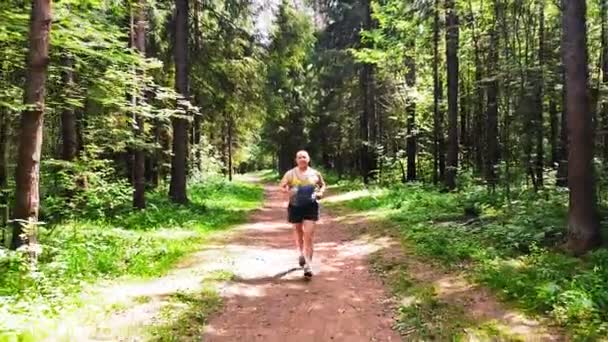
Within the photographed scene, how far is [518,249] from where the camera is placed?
31.9ft

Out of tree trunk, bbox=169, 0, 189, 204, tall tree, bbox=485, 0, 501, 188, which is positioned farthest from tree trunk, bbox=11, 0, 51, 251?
tall tree, bbox=485, 0, 501, 188

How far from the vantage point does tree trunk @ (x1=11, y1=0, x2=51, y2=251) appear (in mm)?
7262

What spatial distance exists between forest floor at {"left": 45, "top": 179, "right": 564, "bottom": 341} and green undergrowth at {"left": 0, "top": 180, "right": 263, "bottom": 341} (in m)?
0.44

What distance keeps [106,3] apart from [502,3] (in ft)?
30.6

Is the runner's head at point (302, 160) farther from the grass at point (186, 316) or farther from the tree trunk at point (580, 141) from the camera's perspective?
the tree trunk at point (580, 141)

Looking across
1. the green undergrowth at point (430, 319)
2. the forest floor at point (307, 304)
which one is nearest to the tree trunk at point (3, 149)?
the forest floor at point (307, 304)

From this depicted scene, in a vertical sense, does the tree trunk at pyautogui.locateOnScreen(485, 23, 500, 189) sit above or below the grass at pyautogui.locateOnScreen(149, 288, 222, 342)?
Result: above

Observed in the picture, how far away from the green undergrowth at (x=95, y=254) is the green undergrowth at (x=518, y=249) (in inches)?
184

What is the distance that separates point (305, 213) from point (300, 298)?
1.59 metres

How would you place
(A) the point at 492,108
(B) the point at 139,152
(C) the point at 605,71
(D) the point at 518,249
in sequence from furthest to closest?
1. (A) the point at 492,108
2. (C) the point at 605,71
3. (B) the point at 139,152
4. (D) the point at 518,249

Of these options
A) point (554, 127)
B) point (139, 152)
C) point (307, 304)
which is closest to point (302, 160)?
point (307, 304)

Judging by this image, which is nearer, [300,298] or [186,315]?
[186,315]

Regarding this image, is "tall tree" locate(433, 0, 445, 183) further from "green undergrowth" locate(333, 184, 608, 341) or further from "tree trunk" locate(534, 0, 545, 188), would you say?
"green undergrowth" locate(333, 184, 608, 341)

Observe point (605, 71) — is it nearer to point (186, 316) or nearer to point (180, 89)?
point (180, 89)
